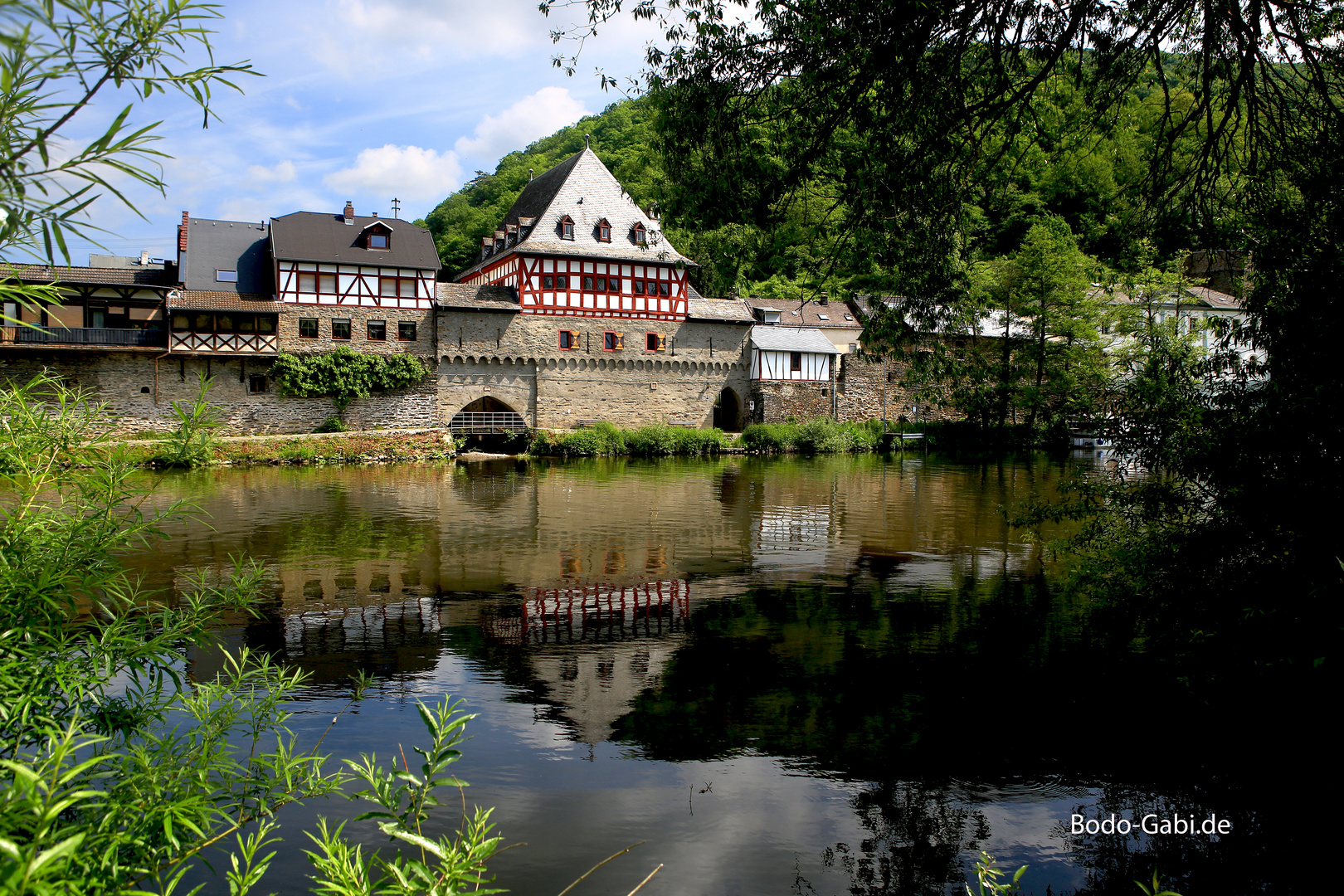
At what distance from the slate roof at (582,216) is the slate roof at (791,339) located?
5964 millimetres

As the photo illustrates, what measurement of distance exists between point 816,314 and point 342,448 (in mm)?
24979

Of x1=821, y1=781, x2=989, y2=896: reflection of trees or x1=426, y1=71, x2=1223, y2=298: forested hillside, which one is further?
x1=426, y1=71, x2=1223, y2=298: forested hillside

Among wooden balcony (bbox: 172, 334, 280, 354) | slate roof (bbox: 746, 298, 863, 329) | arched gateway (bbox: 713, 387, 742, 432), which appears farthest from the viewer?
slate roof (bbox: 746, 298, 863, 329)

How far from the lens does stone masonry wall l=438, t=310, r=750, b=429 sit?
33969 millimetres

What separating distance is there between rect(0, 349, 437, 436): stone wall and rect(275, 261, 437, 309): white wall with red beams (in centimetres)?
296

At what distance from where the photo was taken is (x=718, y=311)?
38781mm

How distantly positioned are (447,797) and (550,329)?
31375mm

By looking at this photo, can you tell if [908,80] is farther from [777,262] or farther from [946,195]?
[777,262]

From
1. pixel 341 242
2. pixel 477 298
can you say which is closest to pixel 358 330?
pixel 341 242

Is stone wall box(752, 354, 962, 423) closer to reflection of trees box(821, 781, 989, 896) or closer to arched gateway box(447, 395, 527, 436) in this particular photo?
arched gateway box(447, 395, 527, 436)

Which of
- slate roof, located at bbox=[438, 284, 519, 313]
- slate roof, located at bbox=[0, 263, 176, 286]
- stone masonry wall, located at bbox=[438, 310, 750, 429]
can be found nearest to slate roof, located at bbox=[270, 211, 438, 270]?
slate roof, located at bbox=[438, 284, 519, 313]

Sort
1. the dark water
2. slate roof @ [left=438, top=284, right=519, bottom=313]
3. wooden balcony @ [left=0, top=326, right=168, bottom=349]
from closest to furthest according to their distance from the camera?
the dark water < wooden balcony @ [left=0, top=326, right=168, bottom=349] < slate roof @ [left=438, top=284, right=519, bottom=313]

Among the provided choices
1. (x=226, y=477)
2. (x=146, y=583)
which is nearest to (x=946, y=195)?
(x=146, y=583)

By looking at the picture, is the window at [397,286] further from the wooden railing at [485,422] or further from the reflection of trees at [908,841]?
the reflection of trees at [908,841]
